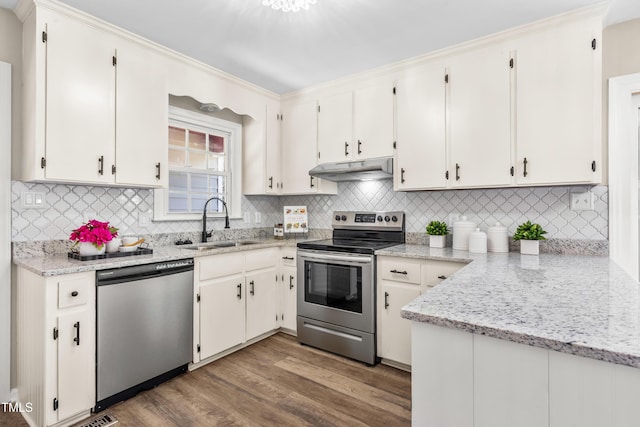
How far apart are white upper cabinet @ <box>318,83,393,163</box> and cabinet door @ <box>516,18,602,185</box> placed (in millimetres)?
988

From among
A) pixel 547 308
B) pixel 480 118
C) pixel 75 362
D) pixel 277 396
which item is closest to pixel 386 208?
pixel 480 118

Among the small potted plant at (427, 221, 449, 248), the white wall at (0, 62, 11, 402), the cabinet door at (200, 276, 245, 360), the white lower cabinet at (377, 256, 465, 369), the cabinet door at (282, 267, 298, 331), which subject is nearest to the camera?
the white wall at (0, 62, 11, 402)

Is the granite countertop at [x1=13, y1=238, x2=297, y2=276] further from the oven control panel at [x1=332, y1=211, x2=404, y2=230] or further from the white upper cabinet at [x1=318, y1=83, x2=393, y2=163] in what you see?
the white upper cabinet at [x1=318, y1=83, x2=393, y2=163]

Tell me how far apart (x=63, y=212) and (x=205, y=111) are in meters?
1.48

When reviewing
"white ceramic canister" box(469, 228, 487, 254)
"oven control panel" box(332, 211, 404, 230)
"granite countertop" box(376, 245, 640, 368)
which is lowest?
"granite countertop" box(376, 245, 640, 368)

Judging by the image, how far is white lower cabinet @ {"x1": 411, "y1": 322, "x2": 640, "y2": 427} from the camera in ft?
2.50

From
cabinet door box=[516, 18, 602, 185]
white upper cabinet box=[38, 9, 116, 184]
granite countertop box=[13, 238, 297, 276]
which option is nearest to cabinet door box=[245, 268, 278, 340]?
granite countertop box=[13, 238, 297, 276]

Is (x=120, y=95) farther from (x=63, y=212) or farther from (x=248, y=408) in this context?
(x=248, y=408)

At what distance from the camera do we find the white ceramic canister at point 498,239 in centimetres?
248

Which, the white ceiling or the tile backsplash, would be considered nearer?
the white ceiling

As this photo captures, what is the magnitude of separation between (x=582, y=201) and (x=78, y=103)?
3.40 metres

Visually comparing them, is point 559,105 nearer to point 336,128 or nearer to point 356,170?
point 356,170

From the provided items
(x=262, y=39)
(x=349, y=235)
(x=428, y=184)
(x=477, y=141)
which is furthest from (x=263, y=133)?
(x=477, y=141)

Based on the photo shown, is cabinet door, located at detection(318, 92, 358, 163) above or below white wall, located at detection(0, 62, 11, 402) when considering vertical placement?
above
